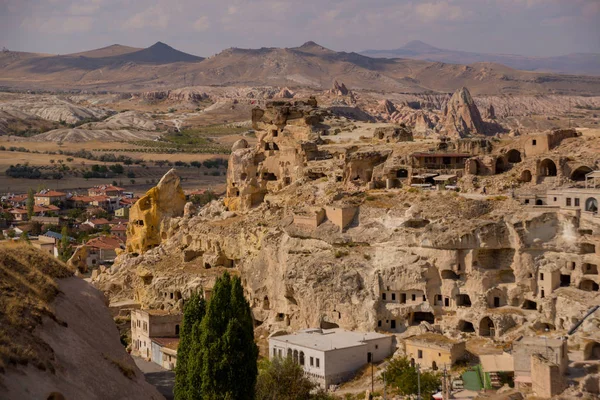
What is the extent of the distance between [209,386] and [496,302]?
45.4 feet

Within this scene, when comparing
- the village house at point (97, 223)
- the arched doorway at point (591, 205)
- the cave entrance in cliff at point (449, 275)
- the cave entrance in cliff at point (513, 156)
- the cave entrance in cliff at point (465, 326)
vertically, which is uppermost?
the cave entrance in cliff at point (513, 156)

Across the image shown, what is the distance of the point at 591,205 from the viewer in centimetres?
3800

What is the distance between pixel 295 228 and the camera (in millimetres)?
43156

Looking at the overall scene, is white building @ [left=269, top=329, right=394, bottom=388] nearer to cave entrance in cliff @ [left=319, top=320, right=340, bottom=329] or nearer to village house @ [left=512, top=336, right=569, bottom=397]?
cave entrance in cliff @ [left=319, top=320, right=340, bottom=329]

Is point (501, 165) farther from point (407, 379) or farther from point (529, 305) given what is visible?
point (407, 379)

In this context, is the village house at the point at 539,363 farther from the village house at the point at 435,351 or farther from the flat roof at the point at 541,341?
the village house at the point at 435,351

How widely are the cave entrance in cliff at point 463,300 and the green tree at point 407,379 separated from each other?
4.39m

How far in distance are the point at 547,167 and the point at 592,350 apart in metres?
11.4

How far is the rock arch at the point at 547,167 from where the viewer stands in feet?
138

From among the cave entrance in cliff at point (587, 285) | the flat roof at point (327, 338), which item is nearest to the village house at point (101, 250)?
the flat roof at point (327, 338)

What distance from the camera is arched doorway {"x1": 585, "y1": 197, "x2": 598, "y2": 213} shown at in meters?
37.9

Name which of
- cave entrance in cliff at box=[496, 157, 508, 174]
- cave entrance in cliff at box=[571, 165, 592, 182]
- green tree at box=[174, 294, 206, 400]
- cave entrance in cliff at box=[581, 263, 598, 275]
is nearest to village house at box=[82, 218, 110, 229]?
cave entrance in cliff at box=[496, 157, 508, 174]

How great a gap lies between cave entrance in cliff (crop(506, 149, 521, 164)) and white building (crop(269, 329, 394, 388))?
1098cm

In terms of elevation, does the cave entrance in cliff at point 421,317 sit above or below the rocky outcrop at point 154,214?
below
